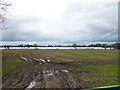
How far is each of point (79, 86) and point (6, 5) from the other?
13.8 ft

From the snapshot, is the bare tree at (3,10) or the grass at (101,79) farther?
the bare tree at (3,10)

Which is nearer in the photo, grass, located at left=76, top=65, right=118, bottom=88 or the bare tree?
grass, located at left=76, top=65, right=118, bottom=88

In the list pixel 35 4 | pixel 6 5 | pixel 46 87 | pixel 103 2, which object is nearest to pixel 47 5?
pixel 35 4

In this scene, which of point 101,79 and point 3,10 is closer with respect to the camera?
point 101,79

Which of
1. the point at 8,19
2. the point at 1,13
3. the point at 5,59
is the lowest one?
the point at 5,59

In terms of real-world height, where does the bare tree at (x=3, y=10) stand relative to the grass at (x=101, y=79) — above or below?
above

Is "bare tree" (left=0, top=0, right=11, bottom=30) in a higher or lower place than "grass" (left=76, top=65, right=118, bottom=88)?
higher

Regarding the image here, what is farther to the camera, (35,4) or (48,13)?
(48,13)

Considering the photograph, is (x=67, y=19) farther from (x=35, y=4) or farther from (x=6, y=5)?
(x=6, y=5)

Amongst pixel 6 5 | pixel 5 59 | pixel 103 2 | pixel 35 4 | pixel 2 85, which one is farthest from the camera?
pixel 5 59

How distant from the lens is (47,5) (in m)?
3.85

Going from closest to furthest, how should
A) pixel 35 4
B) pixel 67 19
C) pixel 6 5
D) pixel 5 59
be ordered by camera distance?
pixel 35 4, pixel 6 5, pixel 5 59, pixel 67 19

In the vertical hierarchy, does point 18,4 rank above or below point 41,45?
above

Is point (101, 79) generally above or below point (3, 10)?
below
